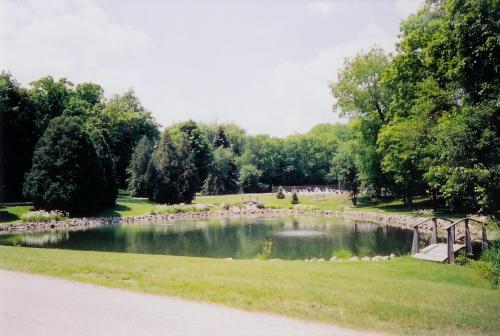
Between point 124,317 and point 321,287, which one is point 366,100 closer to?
point 321,287

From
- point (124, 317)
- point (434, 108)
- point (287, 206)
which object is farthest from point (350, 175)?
point (124, 317)

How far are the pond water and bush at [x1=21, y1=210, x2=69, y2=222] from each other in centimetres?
536

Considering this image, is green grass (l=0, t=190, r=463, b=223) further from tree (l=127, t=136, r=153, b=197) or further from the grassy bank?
tree (l=127, t=136, r=153, b=197)

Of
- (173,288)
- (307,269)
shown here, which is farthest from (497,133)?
(173,288)

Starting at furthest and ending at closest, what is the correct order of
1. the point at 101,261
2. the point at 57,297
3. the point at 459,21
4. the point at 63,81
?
the point at 63,81 → the point at 459,21 → the point at 101,261 → the point at 57,297

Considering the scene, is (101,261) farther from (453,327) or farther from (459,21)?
(459,21)

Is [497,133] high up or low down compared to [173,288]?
up

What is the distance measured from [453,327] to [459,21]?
13.8m

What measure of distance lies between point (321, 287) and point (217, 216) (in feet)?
113

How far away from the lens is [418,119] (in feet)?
96.5

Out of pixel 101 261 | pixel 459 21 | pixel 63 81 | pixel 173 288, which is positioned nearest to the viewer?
pixel 173 288

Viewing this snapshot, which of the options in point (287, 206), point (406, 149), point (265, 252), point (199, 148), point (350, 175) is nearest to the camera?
point (265, 252)

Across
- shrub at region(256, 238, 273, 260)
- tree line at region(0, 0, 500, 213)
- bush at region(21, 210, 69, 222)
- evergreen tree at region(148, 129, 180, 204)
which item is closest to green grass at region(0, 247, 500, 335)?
shrub at region(256, 238, 273, 260)

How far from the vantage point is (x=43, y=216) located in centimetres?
3391
